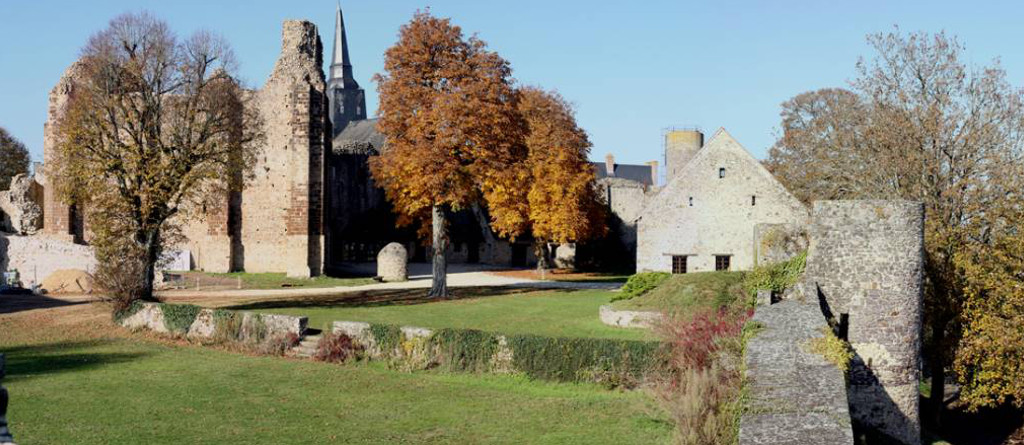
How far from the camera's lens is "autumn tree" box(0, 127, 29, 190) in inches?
2377

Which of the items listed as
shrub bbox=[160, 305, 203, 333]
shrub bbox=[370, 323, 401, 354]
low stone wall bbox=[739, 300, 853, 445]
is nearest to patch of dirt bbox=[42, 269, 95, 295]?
shrub bbox=[160, 305, 203, 333]

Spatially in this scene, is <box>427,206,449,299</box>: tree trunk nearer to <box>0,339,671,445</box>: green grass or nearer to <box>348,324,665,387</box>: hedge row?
<box>348,324,665,387</box>: hedge row

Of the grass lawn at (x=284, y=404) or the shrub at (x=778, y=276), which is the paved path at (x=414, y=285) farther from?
the shrub at (x=778, y=276)

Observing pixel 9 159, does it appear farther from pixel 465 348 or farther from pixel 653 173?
pixel 465 348

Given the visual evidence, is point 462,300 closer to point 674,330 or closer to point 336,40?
point 674,330

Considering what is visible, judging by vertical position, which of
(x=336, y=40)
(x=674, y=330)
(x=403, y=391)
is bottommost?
(x=403, y=391)

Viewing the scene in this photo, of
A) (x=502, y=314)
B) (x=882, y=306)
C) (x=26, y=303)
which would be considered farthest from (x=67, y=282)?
(x=882, y=306)

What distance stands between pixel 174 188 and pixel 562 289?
15.2 m

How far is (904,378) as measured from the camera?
17031 millimetres

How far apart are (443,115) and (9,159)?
1757 inches

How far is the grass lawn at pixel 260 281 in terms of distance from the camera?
3588 centimetres

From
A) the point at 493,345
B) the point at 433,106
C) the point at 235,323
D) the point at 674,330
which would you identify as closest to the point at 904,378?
the point at 674,330

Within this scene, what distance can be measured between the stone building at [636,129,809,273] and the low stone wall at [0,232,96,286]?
879 inches

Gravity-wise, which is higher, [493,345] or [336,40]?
[336,40]
